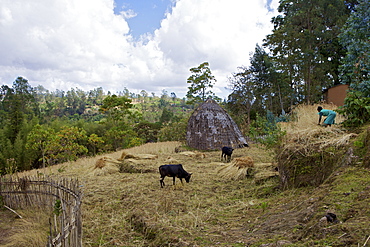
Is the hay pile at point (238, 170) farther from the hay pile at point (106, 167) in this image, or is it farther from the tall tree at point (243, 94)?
the tall tree at point (243, 94)

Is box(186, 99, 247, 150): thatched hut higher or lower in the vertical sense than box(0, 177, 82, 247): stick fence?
higher

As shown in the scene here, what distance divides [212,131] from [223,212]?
891cm

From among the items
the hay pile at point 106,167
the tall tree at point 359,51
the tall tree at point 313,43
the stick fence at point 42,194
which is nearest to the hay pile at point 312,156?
the stick fence at point 42,194

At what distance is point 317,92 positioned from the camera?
66.8ft

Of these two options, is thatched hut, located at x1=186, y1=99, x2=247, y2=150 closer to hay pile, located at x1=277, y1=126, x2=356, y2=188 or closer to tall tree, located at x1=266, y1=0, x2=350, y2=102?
hay pile, located at x1=277, y1=126, x2=356, y2=188

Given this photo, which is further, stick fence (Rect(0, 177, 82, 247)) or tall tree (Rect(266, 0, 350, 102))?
tall tree (Rect(266, 0, 350, 102))

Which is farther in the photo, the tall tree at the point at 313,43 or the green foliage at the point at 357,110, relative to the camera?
the tall tree at the point at 313,43

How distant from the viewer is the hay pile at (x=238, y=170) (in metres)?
6.11

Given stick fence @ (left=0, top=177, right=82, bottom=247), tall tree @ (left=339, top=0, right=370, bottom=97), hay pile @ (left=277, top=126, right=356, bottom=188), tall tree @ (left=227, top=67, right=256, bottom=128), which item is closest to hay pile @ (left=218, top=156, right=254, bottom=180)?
hay pile @ (left=277, top=126, right=356, bottom=188)

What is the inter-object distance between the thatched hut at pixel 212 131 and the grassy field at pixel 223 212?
6069 mm

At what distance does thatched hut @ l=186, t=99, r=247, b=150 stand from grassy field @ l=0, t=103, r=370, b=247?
6069 millimetres

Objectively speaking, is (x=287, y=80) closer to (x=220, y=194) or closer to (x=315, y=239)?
(x=220, y=194)

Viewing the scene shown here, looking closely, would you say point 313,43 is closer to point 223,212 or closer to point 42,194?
point 223,212

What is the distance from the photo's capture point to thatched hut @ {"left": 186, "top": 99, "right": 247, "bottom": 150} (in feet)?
41.4
